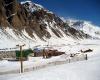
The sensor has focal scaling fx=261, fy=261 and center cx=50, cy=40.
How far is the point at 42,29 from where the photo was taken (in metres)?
196

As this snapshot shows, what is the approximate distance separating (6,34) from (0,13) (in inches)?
692

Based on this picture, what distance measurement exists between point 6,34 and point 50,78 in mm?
106262

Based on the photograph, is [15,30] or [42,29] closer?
[15,30]

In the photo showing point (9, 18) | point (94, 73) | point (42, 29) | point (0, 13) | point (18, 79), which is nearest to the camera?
point (18, 79)

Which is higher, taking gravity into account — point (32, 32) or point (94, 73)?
point (32, 32)

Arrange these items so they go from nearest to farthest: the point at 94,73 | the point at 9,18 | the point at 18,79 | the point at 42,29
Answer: the point at 18,79
the point at 94,73
the point at 9,18
the point at 42,29

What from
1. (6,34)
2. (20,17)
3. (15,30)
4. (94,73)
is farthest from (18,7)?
(94,73)

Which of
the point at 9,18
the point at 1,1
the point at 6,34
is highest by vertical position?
the point at 1,1

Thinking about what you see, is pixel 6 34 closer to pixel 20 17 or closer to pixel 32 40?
pixel 32 40

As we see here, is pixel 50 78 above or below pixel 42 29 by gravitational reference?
below

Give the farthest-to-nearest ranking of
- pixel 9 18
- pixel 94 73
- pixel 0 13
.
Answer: pixel 9 18
pixel 0 13
pixel 94 73

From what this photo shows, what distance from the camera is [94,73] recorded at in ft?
117

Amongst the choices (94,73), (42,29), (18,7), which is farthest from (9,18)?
(94,73)

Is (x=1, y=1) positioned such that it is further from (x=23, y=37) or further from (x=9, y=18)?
(x=23, y=37)
